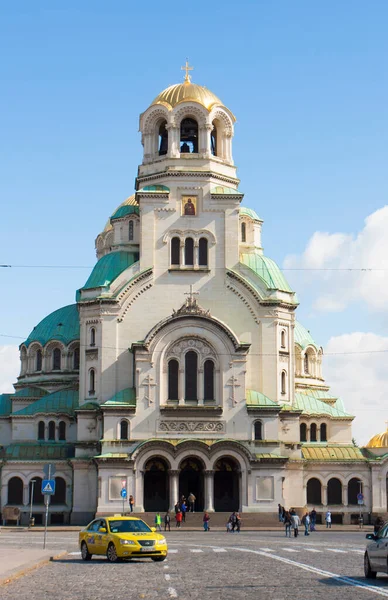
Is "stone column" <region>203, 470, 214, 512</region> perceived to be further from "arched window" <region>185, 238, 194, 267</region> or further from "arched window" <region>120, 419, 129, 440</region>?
"arched window" <region>185, 238, 194, 267</region>

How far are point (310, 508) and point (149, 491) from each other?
38.2 ft

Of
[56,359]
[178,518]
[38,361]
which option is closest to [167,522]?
[178,518]

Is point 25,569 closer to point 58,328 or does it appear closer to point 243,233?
point 243,233

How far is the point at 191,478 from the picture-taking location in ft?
233

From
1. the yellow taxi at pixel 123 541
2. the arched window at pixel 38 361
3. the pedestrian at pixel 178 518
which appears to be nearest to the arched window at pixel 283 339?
the pedestrian at pixel 178 518

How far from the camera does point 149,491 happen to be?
2776 inches

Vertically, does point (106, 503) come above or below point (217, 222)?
below

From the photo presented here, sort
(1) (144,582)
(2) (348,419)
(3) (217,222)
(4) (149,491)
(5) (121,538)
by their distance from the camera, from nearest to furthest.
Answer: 1. (1) (144,582)
2. (5) (121,538)
3. (4) (149,491)
4. (3) (217,222)
5. (2) (348,419)

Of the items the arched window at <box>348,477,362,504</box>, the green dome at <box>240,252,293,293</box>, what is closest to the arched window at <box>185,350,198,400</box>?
the green dome at <box>240,252,293,293</box>

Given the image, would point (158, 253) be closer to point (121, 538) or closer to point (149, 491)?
point (149, 491)

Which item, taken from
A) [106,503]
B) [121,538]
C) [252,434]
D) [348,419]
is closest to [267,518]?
[252,434]

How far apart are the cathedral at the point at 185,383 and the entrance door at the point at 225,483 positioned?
0.08 metres

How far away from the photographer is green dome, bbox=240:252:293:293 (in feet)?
250

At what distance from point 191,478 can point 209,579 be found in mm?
46588
